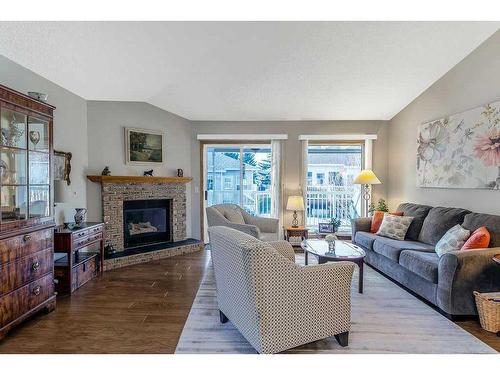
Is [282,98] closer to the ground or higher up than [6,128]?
higher up

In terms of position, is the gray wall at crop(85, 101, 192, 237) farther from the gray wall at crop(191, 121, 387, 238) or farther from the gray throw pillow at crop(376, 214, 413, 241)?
the gray throw pillow at crop(376, 214, 413, 241)

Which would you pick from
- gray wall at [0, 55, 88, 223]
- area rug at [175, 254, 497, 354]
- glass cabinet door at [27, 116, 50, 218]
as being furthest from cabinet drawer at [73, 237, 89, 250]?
area rug at [175, 254, 497, 354]

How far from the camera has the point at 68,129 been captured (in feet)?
13.3

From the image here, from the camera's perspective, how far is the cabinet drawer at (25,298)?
7.47 feet

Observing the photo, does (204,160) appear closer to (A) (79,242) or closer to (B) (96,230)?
(B) (96,230)

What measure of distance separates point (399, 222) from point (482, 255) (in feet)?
4.81

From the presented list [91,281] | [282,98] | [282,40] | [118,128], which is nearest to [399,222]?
[282,98]

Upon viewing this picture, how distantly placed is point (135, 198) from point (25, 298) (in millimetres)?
2397

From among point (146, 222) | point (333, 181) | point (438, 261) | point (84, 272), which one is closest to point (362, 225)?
point (333, 181)

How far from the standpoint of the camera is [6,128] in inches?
93.5

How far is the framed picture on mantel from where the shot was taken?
4.78 m

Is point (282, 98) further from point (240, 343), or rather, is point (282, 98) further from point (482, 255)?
point (240, 343)

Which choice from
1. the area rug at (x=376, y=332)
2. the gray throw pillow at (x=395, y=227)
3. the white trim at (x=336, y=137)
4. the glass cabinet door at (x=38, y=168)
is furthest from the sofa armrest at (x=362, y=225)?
the glass cabinet door at (x=38, y=168)

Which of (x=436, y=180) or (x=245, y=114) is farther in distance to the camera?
(x=245, y=114)
